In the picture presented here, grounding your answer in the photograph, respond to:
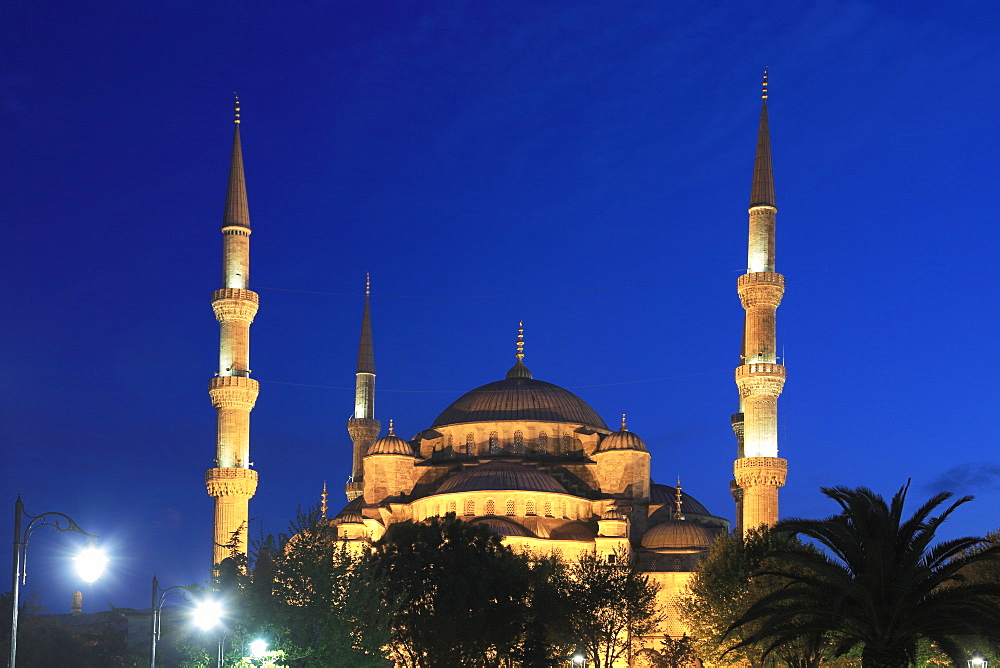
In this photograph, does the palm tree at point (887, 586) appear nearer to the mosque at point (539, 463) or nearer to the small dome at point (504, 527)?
the mosque at point (539, 463)

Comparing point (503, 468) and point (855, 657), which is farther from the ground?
point (503, 468)

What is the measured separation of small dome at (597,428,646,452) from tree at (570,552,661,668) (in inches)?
514

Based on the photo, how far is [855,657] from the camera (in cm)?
3381

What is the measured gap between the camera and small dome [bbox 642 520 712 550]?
5575 centimetres

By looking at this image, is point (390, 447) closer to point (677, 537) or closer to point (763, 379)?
point (677, 537)

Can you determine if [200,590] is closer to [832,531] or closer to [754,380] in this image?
[832,531]

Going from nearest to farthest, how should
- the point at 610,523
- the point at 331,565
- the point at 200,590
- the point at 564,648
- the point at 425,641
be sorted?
1. the point at 331,565
2. the point at 200,590
3. the point at 425,641
4. the point at 564,648
5. the point at 610,523

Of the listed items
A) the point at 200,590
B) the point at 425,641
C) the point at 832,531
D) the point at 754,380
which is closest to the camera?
the point at 832,531

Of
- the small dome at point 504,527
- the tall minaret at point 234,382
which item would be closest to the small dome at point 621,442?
the small dome at point 504,527

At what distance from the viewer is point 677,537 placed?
184 ft

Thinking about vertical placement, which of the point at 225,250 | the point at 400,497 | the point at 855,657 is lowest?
the point at 855,657

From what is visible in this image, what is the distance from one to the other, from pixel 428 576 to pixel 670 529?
681 inches

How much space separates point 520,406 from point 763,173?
1885cm

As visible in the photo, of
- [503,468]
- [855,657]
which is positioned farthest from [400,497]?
[855,657]
